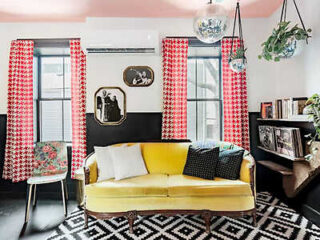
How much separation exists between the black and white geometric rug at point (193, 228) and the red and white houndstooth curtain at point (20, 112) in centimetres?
137

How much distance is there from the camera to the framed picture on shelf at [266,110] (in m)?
3.07

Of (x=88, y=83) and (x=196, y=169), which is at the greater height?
(x=88, y=83)

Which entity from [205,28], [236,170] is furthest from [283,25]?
[236,170]

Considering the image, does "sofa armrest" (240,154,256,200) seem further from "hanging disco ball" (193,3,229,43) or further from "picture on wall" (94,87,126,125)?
"picture on wall" (94,87,126,125)

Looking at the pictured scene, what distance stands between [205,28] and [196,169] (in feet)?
5.57

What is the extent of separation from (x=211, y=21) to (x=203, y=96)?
7.11 feet

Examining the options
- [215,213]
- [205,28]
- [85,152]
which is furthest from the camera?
[85,152]

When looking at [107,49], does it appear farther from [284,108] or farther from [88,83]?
[284,108]

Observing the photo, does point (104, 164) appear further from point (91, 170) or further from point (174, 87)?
point (174, 87)

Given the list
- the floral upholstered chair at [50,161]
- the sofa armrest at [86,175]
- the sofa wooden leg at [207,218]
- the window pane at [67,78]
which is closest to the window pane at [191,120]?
the sofa wooden leg at [207,218]

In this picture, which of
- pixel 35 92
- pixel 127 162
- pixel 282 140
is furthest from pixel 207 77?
pixel 35 92

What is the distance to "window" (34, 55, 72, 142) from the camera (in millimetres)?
3730

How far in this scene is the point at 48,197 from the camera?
3293 mm

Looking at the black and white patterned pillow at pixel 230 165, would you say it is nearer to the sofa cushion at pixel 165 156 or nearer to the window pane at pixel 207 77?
the sofa cushion at pixel 165 156
